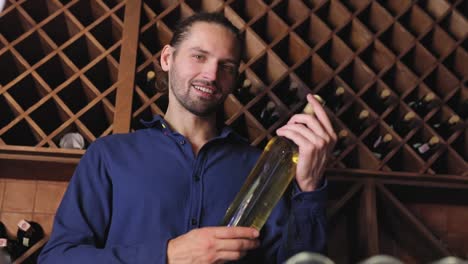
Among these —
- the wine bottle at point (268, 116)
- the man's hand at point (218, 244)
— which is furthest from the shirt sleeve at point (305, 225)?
the wine bottle at point (268, 116)

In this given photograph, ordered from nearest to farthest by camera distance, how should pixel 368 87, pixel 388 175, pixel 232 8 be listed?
pixel 388 175 → pixel 368 87 → pixel 232 8

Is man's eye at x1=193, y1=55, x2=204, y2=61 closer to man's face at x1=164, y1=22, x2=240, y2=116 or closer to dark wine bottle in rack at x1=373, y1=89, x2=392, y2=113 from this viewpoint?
man's face at x1=164, y1=22, x2=240, y2=116

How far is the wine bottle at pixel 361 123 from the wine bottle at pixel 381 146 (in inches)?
2.1

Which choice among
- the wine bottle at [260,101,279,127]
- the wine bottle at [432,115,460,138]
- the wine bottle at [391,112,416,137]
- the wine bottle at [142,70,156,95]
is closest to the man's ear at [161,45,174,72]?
the wine bottle at [142,70,156,95]

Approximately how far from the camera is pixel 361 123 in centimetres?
156

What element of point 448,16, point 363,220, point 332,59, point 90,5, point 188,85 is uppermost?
point 90,5

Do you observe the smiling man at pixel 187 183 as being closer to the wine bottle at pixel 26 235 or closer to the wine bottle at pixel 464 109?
the wine bottle at pixel 26 235

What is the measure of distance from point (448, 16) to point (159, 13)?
3.03ft

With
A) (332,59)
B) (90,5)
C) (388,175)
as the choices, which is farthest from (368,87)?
(90,5)

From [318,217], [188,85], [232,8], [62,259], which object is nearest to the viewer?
[62,259]

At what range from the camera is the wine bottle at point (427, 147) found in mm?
1501

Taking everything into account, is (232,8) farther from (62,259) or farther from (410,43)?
(62,259)

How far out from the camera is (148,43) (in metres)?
1.59

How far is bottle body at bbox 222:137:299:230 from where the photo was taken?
736mm
